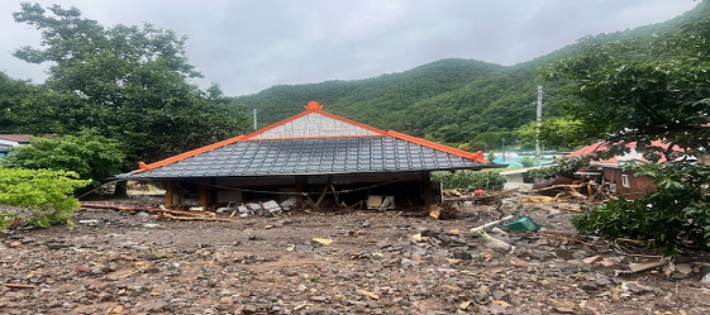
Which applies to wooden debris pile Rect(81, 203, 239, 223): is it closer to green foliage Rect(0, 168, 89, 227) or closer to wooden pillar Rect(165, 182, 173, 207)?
wooden pillar Rect(165, 182, 173, 207)

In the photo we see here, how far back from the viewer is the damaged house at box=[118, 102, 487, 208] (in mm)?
11141

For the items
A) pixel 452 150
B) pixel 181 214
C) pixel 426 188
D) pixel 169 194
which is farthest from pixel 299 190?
pixel 452 150

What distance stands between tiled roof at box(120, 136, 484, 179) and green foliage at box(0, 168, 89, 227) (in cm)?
319

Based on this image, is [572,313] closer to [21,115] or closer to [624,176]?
[624,176]

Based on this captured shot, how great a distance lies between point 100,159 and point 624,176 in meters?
21.6

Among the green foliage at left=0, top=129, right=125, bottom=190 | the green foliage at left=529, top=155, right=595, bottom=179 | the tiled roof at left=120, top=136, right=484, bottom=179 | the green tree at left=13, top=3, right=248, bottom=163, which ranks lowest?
the green foliage at left=529, top=155, right=595, bottom=179

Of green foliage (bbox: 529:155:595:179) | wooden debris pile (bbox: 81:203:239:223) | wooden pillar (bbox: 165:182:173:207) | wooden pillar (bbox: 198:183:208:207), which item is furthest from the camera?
wooden pillar (bbox: 165:182:173:207)

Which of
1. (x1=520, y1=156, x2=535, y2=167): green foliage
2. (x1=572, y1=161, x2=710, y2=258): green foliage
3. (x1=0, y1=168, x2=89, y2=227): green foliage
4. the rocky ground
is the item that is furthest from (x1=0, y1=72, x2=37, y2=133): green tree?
(x1=520, y1=156, x2=535, y2=167): green foliage

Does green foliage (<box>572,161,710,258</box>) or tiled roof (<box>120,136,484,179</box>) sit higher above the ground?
tiled roof (<box>120,136,484,179</box>)

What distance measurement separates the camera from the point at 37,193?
716cm

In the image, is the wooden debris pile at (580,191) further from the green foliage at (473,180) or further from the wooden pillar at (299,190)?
the wooden pillar at (299,190)

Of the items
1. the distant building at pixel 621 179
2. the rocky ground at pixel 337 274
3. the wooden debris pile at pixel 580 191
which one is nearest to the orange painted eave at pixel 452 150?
the rocky ground at pixel 337 274

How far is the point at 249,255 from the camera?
5.93 metres

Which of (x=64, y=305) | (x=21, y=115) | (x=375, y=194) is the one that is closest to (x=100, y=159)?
(x=21, y=115)
